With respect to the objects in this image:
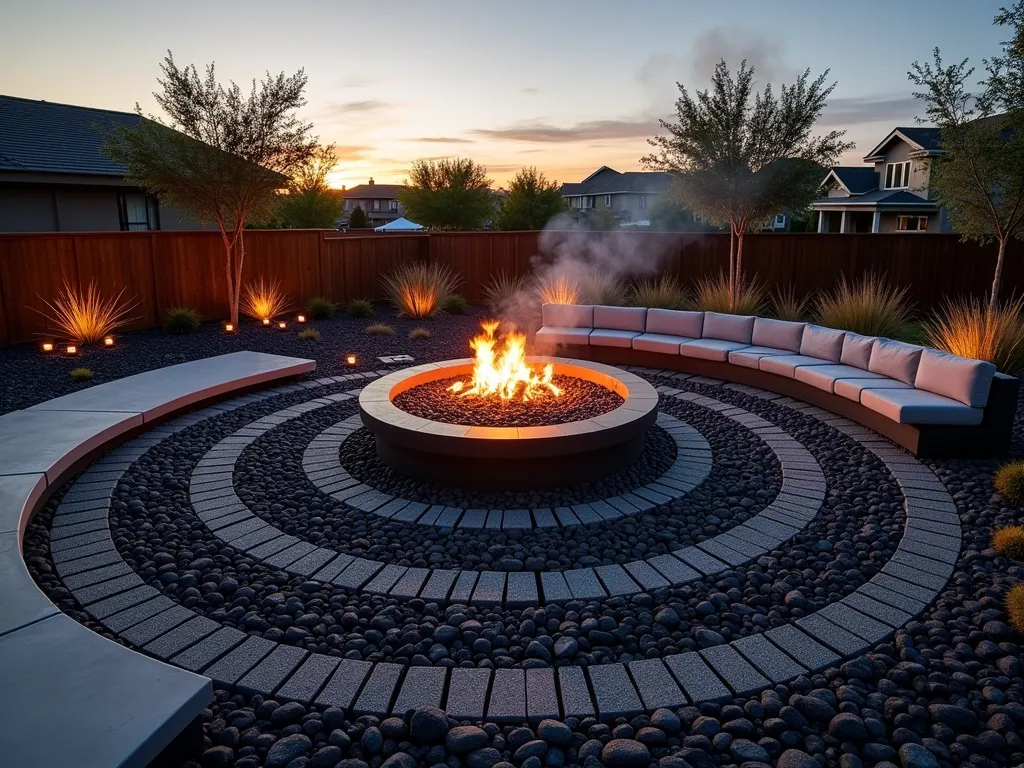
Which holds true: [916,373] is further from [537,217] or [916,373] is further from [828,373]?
[537,217]

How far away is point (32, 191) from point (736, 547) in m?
17.7

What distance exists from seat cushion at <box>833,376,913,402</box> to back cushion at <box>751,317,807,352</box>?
4.45 ft

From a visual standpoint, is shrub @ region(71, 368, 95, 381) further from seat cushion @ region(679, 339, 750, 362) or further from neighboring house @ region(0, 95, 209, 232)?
neighboring house @ region(0, 95, 209, 232)

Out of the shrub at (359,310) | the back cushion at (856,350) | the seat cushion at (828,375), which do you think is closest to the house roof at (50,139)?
the shrub at (359,310)

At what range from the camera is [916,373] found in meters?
5.72

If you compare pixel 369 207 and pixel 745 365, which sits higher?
pixel 369 207

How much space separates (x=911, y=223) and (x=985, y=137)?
2218cm

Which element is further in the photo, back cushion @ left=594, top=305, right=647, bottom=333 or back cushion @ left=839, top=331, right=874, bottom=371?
back cushion @ left=594, top=305, right=647, bottom=333

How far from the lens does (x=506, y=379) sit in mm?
5945

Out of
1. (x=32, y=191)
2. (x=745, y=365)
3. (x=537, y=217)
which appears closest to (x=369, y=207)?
(x=537, y=217)

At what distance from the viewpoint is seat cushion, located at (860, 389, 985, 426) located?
5074 mm

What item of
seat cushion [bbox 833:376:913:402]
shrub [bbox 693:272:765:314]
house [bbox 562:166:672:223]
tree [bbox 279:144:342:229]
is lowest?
seat cushion [bbox 833:376:913:402]

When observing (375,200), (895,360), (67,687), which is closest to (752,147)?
(895,360)

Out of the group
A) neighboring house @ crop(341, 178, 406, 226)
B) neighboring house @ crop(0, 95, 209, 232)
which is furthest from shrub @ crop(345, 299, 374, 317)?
neighboring house @ crop(341, 178, 406, 226)
